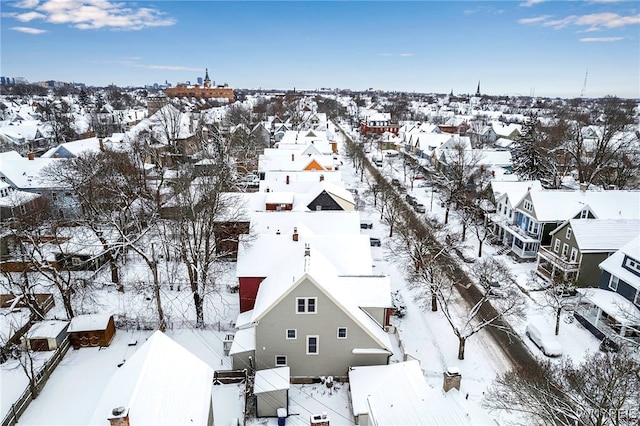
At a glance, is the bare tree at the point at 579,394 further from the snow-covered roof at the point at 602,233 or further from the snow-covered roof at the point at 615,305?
the snow-covered roof at the point at 602,233

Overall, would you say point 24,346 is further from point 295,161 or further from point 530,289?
point 295,161

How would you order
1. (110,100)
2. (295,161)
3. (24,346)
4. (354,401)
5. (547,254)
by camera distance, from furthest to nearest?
(110,100) < (295,161) < (547,254) < (24,346) < (354,401)

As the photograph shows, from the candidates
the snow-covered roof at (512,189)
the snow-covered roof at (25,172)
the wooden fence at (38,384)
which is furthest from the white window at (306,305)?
the snow-covered roof at (25,172)

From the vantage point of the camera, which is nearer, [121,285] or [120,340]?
[120,340]

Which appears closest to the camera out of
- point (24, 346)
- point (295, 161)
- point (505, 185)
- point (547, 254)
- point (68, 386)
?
point (68, 386)

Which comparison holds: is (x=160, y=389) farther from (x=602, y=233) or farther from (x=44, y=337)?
(x=602, y=233)

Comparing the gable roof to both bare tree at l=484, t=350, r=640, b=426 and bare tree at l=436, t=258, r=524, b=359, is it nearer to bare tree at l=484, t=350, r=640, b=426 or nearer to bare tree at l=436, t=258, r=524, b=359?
bare tree at l=436, t=258, r=524, b=359

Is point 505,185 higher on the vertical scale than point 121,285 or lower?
higher

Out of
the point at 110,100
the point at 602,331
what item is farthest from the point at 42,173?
the point at 110,100
